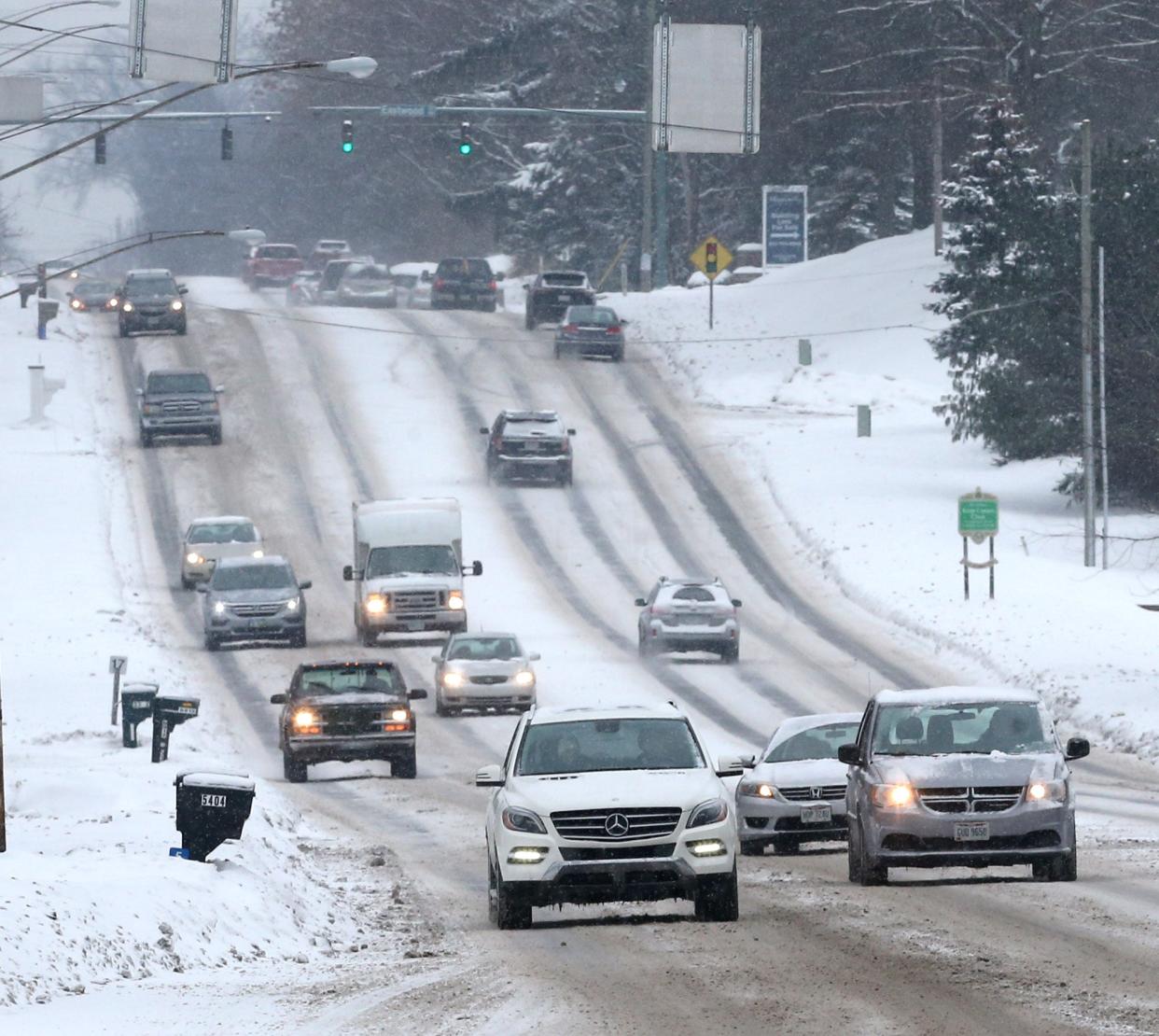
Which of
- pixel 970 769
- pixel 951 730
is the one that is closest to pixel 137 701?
pixel 951 730

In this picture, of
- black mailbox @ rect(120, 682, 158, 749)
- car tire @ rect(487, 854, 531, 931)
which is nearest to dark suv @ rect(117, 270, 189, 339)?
black mailbox @ rect(120, 682, 158, 749)

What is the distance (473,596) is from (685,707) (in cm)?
1212

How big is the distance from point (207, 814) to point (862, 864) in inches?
190

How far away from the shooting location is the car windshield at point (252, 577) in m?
42.8

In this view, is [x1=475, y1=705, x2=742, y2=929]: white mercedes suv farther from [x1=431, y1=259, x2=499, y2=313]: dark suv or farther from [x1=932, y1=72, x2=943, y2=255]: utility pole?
[x1=431, y1=259, x2=499, y2=313]: dark suv

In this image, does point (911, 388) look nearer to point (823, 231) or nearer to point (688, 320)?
point (688, 320)

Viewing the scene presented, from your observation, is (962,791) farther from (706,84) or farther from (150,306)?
(150,306)

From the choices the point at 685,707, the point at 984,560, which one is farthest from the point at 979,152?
the point at 685,707

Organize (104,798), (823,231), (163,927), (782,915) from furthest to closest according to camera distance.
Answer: (823,231)
(104,798)
(782,915)
(163,927)

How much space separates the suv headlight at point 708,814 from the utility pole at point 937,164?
62.3 metres

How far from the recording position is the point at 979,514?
42.2 metres

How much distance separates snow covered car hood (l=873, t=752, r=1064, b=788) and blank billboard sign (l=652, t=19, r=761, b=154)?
115 feet

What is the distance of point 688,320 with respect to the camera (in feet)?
245

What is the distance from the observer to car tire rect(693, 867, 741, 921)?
15188 millimetres
